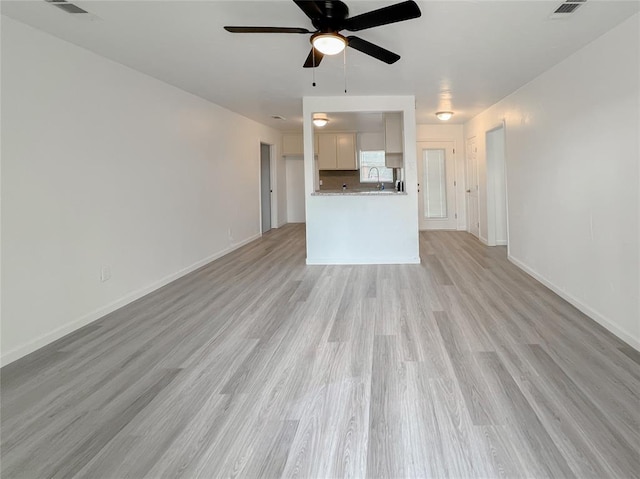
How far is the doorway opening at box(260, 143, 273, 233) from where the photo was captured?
29.6 ft

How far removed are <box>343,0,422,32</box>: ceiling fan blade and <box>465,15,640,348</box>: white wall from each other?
1754 mm

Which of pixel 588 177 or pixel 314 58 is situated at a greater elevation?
pixel 314 58

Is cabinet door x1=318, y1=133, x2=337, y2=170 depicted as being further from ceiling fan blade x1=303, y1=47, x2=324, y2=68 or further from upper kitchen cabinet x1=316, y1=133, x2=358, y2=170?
ceiling fan blade x1=303, y1=47, x2=324, y2=68

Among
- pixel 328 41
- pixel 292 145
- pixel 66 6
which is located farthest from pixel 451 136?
pixel 66 6

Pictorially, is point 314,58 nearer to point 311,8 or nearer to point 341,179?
point 311,8

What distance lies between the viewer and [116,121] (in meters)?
3.65

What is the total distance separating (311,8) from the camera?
2201 millimetres

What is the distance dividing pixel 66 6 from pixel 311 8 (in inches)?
67.3

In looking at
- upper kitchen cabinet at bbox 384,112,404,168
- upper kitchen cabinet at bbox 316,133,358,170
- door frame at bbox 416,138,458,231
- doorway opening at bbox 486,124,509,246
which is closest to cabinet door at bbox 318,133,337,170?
upper kitchen cabinet at bbox 316,133,358,170

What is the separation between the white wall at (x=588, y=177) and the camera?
2.66 m

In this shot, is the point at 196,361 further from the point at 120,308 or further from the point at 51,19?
the point at 51,19

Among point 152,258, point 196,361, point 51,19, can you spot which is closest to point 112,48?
point 51,19

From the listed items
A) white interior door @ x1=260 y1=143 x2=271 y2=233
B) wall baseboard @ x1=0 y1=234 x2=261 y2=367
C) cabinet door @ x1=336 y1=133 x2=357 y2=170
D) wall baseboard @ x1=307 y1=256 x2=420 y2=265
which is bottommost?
wall baseboard @ x1=0 y1=234 x2=261 y2=367

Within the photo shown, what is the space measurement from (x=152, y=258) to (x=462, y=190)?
6780mm
